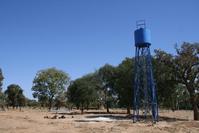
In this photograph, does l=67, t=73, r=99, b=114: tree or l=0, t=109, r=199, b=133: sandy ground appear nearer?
l=0, t=109, r=199, b=133: sandy ground

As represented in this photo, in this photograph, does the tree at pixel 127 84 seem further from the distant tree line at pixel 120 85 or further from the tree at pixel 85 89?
the tree at pixel 85 89

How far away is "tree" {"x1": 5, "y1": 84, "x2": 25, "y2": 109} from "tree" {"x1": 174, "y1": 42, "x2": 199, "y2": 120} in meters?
74.7

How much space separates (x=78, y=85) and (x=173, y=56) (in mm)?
39482

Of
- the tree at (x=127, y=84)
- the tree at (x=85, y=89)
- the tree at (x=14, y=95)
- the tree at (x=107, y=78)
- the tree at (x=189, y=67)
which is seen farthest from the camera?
the tree at (x=14, y=95)

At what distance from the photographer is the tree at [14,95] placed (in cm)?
10950

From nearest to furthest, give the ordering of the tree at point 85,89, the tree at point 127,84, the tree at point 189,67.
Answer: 1. the tree at point 189,67
2. the tree at point 127,84
3. the tree at point 85,89

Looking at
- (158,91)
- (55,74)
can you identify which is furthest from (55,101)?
(158,91)

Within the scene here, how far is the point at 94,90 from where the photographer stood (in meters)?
78.6

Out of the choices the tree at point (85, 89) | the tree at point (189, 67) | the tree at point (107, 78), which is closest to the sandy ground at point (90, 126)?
the tree at point (189, 67)

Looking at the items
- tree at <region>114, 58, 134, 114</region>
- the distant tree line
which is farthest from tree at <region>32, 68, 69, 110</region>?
tree at <region>114, 58, 134, 114</region>

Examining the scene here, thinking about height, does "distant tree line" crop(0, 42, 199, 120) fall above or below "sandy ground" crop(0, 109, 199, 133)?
above

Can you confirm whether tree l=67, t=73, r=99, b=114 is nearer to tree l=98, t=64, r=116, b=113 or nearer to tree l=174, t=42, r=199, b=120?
tree l=98, t=64, r=116, b=113

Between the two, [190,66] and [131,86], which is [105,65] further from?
[190,66]

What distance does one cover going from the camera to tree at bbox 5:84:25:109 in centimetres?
10950
